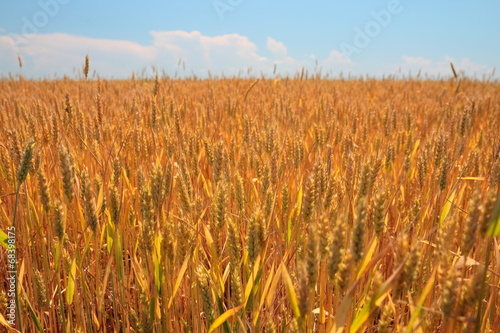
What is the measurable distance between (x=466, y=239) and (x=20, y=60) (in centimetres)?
577

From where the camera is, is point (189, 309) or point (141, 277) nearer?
point (141, 277)

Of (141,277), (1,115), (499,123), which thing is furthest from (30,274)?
(499,123)

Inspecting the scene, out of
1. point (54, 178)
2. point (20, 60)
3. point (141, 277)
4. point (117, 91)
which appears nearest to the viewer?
point (141, 277)

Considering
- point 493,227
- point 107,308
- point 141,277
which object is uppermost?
point 493,227

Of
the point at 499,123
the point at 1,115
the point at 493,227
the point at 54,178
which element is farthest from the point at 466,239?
the point at 499,123

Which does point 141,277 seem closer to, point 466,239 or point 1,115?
point 466,239

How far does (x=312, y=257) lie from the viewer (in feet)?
1.73

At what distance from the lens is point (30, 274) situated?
3.46 feet

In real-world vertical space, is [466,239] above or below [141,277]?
above

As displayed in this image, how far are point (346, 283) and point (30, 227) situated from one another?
3.66 ft

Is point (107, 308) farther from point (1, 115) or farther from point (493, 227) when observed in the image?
point (1, 115)

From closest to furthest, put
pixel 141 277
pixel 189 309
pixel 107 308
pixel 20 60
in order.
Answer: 1. pixel 141 277
2. pixel 189 309
3. pixel 107 308
4. pixel 20 60

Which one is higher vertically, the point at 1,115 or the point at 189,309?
the point at 1,115

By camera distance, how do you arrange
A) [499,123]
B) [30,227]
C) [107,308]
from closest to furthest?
1. [30,227]
2. [107,308]
3. [499,123]
